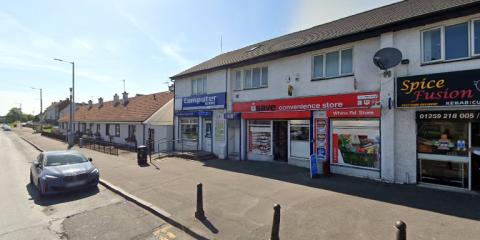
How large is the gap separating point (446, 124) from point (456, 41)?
2.53m

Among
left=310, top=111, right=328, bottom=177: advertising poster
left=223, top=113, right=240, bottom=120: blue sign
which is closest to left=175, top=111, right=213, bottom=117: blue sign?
left=223, top=113, right=240, bottom=120: blue sign

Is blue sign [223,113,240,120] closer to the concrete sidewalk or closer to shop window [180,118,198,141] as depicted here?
shop window [180,118,198,141]

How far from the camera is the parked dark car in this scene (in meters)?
8.59

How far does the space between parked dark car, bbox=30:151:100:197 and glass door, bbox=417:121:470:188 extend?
11.0 m

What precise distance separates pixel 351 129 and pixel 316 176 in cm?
227

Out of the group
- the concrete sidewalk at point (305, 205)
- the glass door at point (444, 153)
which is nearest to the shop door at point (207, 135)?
the concrete sidewalk at point (305, 205)

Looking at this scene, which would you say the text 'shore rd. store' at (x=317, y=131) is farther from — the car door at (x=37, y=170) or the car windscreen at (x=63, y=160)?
the car door at (x=37, y=170)

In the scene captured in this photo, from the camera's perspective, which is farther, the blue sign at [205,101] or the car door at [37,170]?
the blue sign at [205,101]

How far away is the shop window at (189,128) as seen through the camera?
18141 millimetres

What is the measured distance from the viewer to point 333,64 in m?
11.2

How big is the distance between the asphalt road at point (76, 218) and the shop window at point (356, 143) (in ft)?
24.0

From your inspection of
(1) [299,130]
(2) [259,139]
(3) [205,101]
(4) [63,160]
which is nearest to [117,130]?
(3) [205,101]

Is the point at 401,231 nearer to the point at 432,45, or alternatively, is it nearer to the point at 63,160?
the point at 432,45

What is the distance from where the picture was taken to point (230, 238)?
5.45 meters
